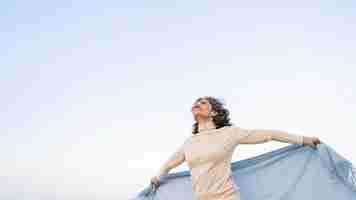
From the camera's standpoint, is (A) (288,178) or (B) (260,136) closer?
(B) (260,136)

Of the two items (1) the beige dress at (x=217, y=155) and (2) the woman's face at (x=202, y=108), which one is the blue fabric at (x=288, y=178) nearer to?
(1) the beige dress at (x=217, y=155)

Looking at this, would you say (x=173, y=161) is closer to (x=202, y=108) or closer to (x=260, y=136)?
(x=202, y=108)

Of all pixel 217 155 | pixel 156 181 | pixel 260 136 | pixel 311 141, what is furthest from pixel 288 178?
pixel 156 181

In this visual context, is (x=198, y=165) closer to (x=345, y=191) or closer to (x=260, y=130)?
(x=260, y=130)

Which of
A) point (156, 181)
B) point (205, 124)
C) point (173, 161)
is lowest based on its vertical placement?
point (156, 181)

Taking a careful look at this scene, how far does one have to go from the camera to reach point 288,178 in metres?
5.00

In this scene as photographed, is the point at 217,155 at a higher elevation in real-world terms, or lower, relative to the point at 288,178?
higher

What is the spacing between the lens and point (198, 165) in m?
4.47

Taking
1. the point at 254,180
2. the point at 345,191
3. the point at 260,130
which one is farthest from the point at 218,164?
the point at 345,191

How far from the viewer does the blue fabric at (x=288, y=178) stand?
15.3 ft

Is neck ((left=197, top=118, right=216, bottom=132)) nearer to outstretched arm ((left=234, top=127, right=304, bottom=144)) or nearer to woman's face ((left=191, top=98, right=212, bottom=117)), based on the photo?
woman's face ((left=191, top=98, right=212, bottom=117))

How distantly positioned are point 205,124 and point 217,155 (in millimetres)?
392

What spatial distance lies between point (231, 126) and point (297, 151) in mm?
862

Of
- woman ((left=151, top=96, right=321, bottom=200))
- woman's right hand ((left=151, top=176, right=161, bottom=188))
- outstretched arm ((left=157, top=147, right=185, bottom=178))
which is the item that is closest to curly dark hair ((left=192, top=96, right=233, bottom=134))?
woman ((left=151, top=96, right=321, bottom=200))
